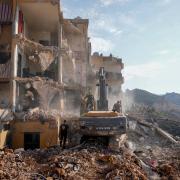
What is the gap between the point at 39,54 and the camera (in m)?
30.8

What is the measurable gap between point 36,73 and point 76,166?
19.9 meters

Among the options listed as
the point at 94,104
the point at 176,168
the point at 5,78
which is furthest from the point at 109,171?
the point at 5,78

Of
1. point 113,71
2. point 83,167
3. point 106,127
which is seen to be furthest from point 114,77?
point 83,167

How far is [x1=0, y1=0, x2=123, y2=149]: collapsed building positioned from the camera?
68.9ft

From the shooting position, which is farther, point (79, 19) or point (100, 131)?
point (79, 19)

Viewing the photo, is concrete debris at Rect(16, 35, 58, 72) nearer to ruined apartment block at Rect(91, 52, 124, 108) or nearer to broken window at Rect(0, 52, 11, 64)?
A: broken window at Rect(0, 52, 11, 64)

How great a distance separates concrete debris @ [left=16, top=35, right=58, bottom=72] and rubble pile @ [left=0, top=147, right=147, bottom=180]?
15452 mm

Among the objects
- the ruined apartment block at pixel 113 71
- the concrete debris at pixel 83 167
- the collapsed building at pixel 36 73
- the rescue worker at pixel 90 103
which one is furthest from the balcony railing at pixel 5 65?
the ruined apartment block at pixel 113 71

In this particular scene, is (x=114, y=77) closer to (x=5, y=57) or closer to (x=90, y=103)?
(x=5, y=57)

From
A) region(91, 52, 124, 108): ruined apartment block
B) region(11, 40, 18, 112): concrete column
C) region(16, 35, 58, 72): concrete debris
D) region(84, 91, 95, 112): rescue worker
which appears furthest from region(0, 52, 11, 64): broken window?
region(91, 52, 124, 108): ruined apartment block

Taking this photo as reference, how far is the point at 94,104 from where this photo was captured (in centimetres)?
2245

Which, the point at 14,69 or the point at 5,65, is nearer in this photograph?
the point at 14,69

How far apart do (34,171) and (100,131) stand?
5319 millimetres

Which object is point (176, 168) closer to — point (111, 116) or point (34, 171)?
point (111, 116)
